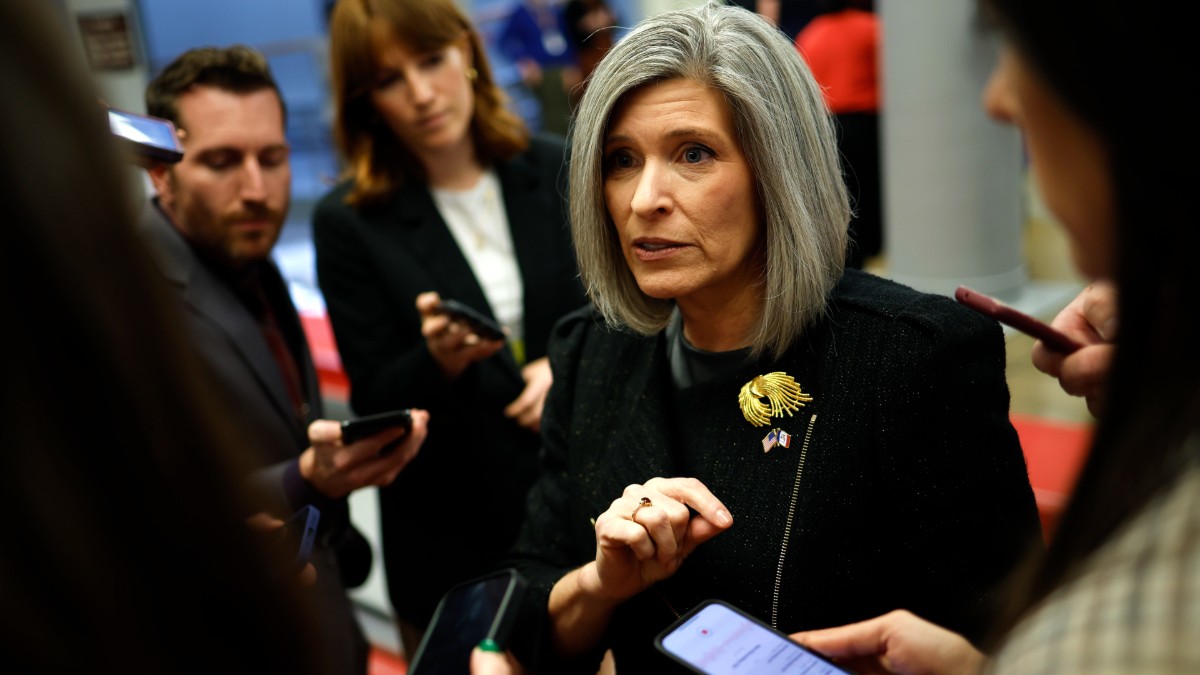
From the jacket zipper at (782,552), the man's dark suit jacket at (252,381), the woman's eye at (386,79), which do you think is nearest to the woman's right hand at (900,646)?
the jacket zipper at (782,552)

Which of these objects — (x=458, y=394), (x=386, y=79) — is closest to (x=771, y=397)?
(x=458, y=394)

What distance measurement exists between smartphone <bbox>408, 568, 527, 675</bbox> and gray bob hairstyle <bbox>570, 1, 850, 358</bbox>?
1.76 feet

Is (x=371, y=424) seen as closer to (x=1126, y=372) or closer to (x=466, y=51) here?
(x=466, y=51)

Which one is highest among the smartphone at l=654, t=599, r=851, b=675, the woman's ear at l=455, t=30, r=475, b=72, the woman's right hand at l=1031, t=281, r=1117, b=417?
the woman's ear at l=455, t=30, r=475, b=72

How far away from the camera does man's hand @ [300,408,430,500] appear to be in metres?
1.92

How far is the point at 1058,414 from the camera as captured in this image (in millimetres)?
3793

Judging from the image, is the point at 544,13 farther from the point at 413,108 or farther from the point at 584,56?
the point at 413,108

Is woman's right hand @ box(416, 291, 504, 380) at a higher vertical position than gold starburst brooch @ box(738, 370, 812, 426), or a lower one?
lower

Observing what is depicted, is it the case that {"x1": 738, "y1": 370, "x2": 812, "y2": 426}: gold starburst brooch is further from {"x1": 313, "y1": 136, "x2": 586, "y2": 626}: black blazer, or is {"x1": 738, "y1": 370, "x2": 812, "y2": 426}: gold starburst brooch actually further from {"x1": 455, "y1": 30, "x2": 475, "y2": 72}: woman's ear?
{"x1": 455, "y1": 30, "x2": 475, "y2": 72}: woman's ear

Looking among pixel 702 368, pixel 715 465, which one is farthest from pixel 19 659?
pixel 702 368

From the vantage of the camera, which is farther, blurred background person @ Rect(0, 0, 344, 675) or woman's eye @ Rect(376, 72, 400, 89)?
woman's eye @ Rect(376, 72, 400, 89)

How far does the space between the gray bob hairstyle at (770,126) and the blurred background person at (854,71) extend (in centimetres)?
337

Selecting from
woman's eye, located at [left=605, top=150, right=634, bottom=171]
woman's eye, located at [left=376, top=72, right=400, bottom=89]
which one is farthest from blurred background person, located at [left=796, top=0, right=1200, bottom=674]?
woman's eye, located at [left=376, top=72, right=400, bottom=89]

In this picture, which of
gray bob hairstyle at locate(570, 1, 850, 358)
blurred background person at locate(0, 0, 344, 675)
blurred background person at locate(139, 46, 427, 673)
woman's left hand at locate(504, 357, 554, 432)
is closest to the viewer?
blurred background person at locate(0, 0, 344, 675)
